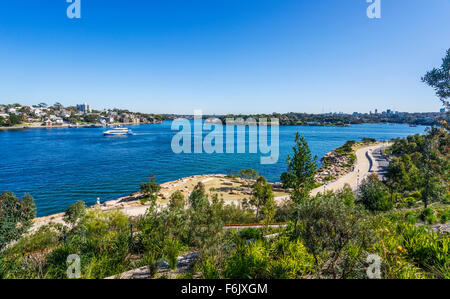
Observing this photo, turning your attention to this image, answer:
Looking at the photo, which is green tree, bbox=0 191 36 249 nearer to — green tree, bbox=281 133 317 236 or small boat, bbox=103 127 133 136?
green tree, bbox=281 133 317 236

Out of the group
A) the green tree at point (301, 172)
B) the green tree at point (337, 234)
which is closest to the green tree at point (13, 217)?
the green tree at point (337, 234)

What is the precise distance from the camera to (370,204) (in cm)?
1142

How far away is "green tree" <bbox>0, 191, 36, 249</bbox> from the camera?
25.1ft

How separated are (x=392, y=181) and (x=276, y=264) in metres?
19.2

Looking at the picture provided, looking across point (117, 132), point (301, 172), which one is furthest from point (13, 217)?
point (117, 132)

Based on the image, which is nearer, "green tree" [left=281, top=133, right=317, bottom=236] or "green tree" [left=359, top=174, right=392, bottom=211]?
"green tree" [left=281, top=133, right=317, bottom=236]

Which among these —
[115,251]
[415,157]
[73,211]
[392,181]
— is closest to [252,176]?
[392,181]

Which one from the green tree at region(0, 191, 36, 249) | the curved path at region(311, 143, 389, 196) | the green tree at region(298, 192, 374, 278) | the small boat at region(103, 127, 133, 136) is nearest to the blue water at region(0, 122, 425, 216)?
the curved path at region(311, 143, 389, 196)

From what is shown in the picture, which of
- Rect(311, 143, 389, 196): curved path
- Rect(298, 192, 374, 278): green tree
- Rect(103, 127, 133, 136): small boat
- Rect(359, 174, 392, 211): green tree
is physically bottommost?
A: Rect(311, 143, 389, 196): curved path

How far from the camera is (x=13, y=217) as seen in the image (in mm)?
9055

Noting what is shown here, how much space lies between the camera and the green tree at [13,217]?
764cm

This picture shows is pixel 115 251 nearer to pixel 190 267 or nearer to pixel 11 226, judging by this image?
pixel 190 267

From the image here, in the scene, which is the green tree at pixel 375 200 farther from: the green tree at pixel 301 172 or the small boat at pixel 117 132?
the small boat at pixel 117 132

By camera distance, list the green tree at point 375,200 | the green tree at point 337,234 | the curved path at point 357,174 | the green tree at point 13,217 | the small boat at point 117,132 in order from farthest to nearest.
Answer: the small boat at point 117,132
the curved path at point 357,174
the green tree at point 375,200
the green tree at point 13,217
the green tree at point 337,234
